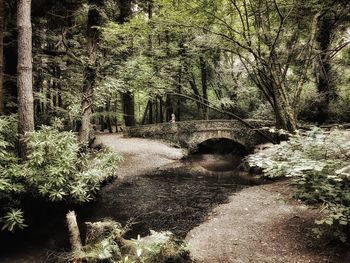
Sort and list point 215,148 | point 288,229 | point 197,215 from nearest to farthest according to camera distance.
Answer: point 288,229 → point 197,215 → point 215,148

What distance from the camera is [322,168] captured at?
442cm

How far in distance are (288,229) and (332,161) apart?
6.82ft

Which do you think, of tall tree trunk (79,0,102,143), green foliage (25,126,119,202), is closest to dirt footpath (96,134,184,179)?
tall tree trunk (79,0,102,143)

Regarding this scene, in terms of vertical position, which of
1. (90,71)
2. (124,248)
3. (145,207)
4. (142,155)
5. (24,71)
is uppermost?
(90,71)

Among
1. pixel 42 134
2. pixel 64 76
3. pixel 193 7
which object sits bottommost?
pixel 42 134

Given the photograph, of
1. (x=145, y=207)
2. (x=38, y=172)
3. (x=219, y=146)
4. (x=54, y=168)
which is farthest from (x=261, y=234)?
(x=219, y=146)

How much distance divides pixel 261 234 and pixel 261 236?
0.31 ft

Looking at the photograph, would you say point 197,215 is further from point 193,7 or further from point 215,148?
point 215,148

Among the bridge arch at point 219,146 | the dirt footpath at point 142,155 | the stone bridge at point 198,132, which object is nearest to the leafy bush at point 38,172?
the dirt footpath at point 142,155

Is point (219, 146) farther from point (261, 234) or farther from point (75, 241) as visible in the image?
point (75, 241)

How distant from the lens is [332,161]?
4.70m

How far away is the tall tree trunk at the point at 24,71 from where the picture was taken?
7.44 m

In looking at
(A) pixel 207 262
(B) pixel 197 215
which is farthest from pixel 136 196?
(A) pixel 207 262

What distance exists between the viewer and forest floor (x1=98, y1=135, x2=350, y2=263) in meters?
5.02
